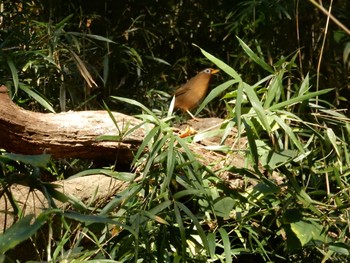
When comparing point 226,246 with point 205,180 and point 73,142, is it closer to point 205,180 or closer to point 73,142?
point 205,180

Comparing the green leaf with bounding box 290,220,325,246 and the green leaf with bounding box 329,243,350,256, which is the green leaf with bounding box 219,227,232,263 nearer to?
the green leaf with bounding box 290,220,325,246

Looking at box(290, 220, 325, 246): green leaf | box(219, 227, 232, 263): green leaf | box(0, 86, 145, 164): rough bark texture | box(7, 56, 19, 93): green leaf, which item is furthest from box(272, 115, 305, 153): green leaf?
box(7, 56, 19, 93): green leaf

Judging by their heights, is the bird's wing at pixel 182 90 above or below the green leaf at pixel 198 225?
below

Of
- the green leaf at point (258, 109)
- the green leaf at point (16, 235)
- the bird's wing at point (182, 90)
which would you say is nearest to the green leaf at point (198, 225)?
the green leaf at point (258, 109)

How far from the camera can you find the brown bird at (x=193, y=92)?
4.63 meters

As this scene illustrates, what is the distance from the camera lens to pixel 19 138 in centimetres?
271

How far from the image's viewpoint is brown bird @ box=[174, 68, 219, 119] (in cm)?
463

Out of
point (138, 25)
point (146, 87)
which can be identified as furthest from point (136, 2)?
point (146, 87)

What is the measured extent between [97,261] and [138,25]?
115 inches

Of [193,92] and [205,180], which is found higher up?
[205,180]

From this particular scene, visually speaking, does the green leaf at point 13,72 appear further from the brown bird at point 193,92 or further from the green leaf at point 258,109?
the brown bird at point 193,92

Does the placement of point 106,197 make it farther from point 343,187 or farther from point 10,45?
point 10,45

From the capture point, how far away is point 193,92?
15.4 feet

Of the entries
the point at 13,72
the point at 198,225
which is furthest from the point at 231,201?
the point at 13,72
